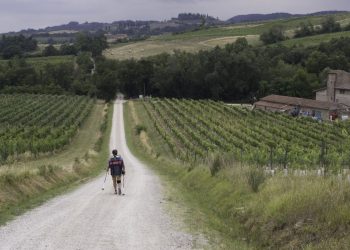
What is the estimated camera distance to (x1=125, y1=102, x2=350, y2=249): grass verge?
9891 mm

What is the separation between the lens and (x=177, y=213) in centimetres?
1458

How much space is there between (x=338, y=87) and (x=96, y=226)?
89954 mm

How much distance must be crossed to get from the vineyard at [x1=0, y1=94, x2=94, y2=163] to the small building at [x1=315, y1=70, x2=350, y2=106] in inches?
1720

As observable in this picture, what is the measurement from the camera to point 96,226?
39.9ft

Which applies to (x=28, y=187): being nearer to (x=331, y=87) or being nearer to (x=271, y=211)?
(x=271, y=211)

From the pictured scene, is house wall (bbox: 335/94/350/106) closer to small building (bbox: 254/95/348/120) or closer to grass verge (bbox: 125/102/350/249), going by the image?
small building (bbox: 254/95/348/120)

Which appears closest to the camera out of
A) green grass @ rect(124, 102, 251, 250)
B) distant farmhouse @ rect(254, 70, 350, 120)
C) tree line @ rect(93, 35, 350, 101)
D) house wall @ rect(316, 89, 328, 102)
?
green grass @ rect(124, 102, 251, 250)

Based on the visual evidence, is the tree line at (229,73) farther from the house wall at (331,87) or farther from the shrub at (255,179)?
the shrub at (255,179)

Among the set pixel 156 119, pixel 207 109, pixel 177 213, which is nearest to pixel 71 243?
pixel 177 213

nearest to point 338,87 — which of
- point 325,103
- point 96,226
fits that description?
point 325,103

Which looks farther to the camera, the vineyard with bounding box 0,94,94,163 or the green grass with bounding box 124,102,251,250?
the vineyard with bounding box 0,94,94,163

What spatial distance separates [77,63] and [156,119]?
293 feet

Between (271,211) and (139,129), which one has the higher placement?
(271,211)

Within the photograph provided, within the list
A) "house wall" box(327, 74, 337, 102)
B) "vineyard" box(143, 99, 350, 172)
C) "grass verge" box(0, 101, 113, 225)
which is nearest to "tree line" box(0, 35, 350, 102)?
"house wall" box(327, 74, 337, 102)
